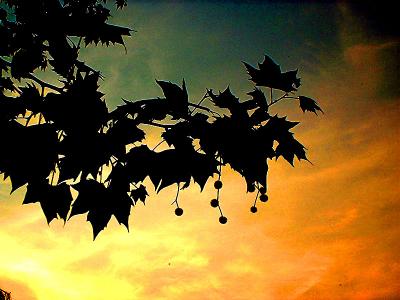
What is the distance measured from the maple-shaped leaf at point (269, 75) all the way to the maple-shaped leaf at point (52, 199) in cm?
182

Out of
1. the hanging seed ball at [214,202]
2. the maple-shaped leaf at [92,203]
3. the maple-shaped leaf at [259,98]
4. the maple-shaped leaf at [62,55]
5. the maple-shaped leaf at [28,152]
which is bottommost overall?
the maple-shaped leaf at [92,203]

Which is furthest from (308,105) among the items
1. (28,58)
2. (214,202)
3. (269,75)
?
(28,58)

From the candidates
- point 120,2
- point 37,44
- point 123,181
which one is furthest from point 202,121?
point 120,2

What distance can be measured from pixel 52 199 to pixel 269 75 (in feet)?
6.74

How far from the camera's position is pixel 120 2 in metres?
8.55

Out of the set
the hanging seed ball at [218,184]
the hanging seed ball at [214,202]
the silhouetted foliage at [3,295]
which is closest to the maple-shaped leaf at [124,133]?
the hanging seed ball at [218,184]

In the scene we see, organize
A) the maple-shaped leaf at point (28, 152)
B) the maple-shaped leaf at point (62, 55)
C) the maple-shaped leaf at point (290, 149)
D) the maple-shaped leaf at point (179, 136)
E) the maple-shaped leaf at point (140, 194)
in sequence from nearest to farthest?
1. the maple-shaped leaf at point (28, 152)
2. the maple-shaped leaf at point (179, 136)
3. the maple-shaped leaf at point (290, 149)
4. the maple-shaped leaf at point (62, 55)
5. the maple-shaped leaf at point (140, 194)

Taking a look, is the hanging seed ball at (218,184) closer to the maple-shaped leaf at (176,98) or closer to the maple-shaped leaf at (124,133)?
the maple-shaped leaf at (176,98)

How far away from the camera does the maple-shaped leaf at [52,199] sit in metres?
2.58

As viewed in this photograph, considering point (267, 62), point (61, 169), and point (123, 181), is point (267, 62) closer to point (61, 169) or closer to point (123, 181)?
point (123, 181)

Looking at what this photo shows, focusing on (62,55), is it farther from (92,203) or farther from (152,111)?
(92,203)

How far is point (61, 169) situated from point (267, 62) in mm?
1906

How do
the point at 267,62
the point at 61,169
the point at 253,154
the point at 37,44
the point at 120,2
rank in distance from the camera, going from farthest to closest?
1. the point at 120,2
2. the point at 37,44
3. the point at 267,62
4. the point at 253,154
5. the point at 61,169

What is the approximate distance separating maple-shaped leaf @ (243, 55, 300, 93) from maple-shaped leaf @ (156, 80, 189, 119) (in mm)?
684
